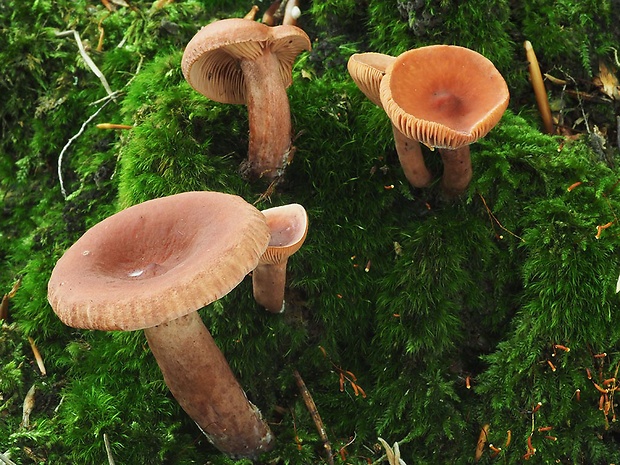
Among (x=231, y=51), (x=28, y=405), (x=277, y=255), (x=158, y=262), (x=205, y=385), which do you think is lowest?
(x=28, y=405)

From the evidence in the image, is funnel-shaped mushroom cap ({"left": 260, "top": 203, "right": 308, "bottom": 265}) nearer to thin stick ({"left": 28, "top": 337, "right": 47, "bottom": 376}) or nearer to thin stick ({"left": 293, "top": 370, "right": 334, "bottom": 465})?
thin stick ({"left": 293, "top": 370, "right": 334, "bottom": 465})

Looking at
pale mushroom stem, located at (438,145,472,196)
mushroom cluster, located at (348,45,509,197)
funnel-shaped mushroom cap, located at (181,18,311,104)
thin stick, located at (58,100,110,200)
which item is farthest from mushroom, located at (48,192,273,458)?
thin stick, located at (58,100,110,200)

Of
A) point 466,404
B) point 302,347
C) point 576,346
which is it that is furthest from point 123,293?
point 576,346

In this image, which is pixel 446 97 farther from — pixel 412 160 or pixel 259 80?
pixel 259 80

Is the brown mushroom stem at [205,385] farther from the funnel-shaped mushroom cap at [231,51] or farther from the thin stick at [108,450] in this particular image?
the funnel-shaped mushroom cap at [231,51]

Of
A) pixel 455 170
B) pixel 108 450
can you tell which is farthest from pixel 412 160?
pixel 108 450

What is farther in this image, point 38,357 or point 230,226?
point 38,357
